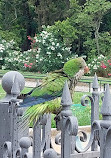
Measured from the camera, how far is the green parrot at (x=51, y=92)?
2.93 metres

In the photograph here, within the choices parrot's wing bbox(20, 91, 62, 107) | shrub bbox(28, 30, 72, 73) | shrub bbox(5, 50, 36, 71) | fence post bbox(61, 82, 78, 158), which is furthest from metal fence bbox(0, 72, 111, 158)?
shrub bbox(5, 50, 36, 71)

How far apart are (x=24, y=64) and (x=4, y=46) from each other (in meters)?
2.63

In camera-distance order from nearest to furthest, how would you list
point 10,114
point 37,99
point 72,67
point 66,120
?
point 66,120, point 10,114, point 37,99, point 72,67

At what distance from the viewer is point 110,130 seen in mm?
1702

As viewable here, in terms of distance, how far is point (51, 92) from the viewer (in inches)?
125

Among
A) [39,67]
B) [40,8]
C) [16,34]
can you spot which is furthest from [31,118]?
[16,34]

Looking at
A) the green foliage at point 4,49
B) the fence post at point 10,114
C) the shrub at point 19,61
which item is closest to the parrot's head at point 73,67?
the fence post at point 10,114

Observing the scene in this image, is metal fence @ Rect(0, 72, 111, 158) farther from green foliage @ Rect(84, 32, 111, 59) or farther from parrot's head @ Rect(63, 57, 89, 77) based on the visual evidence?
green foliage @ Rect(84, 32, 111, 59)

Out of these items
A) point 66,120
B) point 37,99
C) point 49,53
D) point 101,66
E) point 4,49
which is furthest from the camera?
point 4,49

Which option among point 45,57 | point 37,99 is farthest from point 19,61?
point 37,99

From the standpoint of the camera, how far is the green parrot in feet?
9.62

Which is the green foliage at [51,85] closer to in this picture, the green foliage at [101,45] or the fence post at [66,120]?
the fence post at [66,120]

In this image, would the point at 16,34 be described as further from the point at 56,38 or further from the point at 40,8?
the point at 56,38

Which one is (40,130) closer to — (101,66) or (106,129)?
(106,129)
